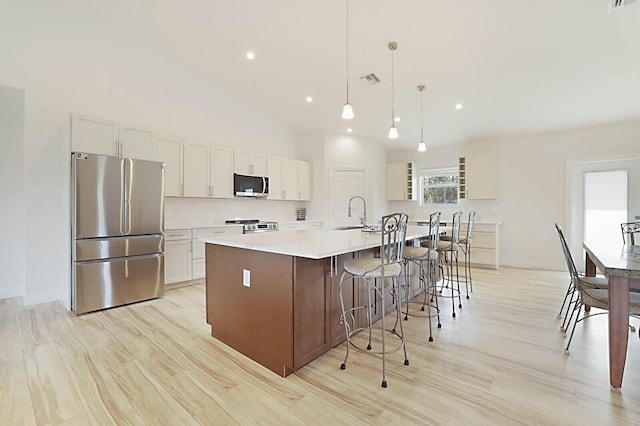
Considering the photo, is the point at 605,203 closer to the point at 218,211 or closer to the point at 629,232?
the point at 629,232

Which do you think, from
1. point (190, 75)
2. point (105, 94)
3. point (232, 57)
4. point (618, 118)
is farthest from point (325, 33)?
point (618, 118)

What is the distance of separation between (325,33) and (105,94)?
3194mm

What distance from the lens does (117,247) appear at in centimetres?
350

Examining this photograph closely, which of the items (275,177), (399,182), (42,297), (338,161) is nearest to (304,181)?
(275,177)

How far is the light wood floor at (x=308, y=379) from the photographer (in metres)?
1.66

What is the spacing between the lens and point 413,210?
23.6 feet

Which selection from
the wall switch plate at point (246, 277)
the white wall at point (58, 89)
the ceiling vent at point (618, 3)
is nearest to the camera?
the wall switch plate at point (246, 277)

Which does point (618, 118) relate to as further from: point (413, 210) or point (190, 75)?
point (190, 75)

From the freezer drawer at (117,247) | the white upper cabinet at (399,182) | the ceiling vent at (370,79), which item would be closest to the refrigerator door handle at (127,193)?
the freezer drawer at (117,247)

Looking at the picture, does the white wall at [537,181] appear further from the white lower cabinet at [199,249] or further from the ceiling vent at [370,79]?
the white lower cabinet at [199,249]

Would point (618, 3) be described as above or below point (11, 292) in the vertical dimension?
above

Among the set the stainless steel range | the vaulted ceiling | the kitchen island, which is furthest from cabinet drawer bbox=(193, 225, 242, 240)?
the vaulted ceiling

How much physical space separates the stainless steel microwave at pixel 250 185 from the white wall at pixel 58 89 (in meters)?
1.52

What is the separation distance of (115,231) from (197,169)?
168cm
